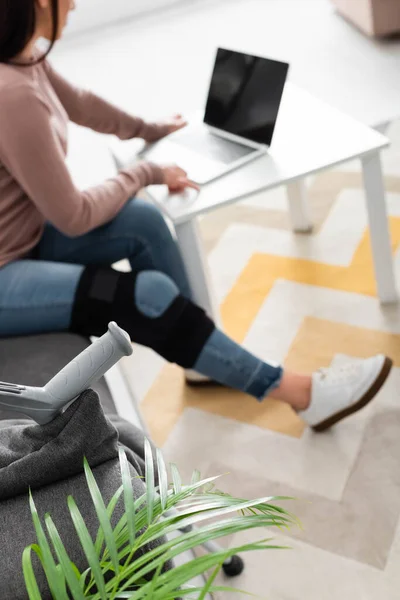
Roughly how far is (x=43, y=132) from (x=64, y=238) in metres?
0.32

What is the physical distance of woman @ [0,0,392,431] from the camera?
1305mm

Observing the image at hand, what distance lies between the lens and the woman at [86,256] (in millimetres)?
1305

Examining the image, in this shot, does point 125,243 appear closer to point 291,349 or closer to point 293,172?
point 293,172

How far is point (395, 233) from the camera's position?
208 cm

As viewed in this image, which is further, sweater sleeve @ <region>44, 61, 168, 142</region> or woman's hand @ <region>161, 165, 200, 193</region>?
sweater sleeve @ <region>44, 61, 168, 142</region>

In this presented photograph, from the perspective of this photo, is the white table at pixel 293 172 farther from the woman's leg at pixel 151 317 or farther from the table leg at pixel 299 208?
the table leg at pixel 299 208

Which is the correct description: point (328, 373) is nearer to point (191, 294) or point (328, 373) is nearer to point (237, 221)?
point (191, 294)

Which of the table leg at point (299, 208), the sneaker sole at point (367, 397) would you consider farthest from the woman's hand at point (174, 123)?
the sneaker sole at point (367, 397)

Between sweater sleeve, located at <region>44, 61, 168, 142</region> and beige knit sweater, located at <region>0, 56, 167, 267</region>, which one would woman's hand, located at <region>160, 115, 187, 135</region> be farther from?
beige knit sweater, located at <region>0, 56, 167, 267</region>

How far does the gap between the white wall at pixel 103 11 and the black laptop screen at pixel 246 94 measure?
3043mm

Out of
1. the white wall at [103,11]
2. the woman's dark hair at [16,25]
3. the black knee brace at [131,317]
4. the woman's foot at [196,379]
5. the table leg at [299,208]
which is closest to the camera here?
the woman's dark hair at [16,25]

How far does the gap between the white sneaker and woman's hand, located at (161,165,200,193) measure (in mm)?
524

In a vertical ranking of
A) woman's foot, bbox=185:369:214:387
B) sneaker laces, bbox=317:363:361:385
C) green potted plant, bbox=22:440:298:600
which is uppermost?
green potted plant, bbox=22:440:298:600

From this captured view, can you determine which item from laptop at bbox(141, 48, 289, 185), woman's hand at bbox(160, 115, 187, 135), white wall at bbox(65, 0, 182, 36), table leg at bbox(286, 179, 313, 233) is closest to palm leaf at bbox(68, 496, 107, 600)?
laptop at bbox(141, 48, 289, 185)
